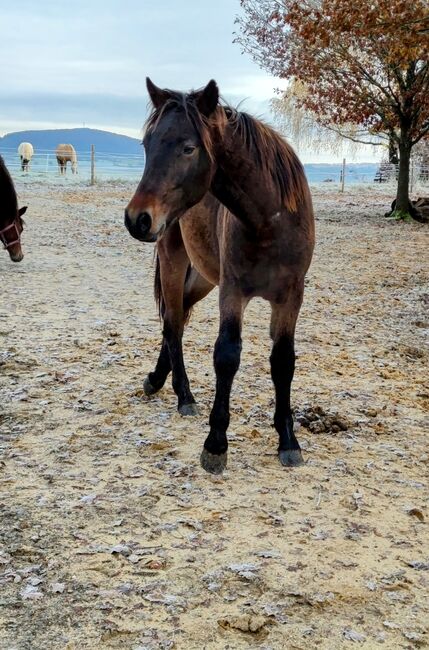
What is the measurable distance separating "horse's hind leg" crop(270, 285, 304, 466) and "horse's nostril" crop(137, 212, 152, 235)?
958 millimetres

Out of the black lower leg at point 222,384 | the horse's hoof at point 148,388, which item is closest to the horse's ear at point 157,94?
the black lower leg at point 222,384

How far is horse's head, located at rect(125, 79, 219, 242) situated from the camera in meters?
2.71

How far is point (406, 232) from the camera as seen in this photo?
14.4m

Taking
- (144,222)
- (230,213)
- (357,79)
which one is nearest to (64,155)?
(357,79)

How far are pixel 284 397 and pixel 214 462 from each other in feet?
1.87

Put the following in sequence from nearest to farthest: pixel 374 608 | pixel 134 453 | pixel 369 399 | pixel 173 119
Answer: pixel 374 608, pixel 173 119, pixel 134 453, pixel 369 399

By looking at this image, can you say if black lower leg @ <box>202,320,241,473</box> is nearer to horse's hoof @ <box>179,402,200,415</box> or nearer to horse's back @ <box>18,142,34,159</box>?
horse's hoof @ <box>179,402,200,415</box>

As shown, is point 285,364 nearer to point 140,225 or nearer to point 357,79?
point 140,225

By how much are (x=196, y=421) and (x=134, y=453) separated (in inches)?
24.8

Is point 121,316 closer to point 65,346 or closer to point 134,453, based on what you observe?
point 65,346

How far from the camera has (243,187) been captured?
314cm

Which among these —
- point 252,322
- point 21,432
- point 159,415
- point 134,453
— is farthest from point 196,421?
point 252,322

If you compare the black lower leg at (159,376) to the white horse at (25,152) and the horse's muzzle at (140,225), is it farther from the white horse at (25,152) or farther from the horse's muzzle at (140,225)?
the white horse at (25,152)

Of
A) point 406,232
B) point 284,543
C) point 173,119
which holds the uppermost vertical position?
point 173,119
